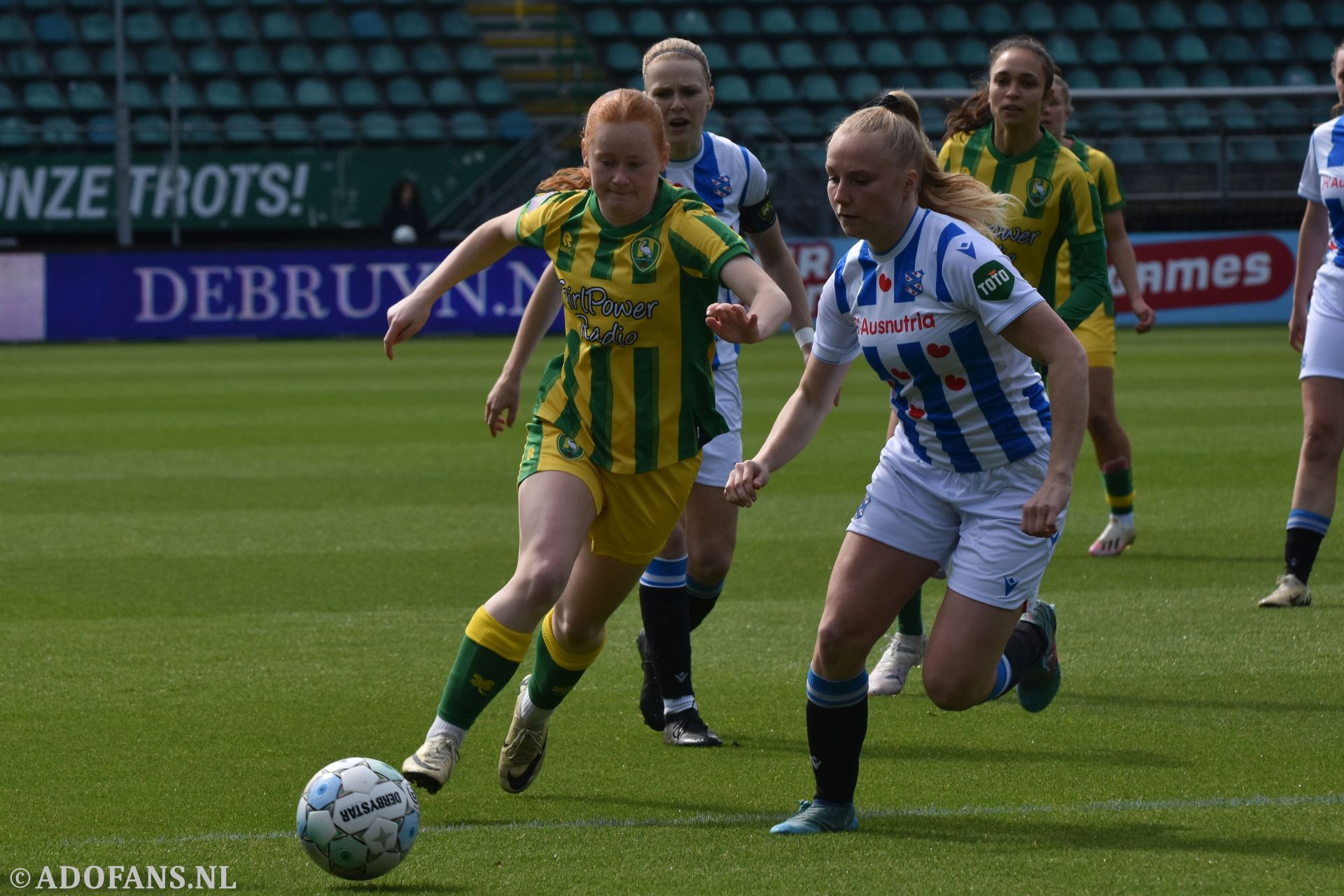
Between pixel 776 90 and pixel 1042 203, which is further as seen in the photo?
pixel 776 90

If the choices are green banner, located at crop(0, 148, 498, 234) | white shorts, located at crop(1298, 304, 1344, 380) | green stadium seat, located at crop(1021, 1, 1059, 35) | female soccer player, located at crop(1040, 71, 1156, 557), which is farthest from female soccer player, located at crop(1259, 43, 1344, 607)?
green stadium seat, located at crop(1021, 1, 1059, 35)

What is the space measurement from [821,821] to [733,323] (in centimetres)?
119

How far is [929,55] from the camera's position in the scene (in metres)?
28.6

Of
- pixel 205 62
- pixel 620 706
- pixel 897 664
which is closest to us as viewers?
pixel 620 706

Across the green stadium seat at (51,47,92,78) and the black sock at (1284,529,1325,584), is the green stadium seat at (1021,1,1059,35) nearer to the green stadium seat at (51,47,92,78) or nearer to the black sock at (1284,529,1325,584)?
the green stadium seat at (51,47,92,78)

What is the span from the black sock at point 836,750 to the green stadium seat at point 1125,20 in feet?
88.1

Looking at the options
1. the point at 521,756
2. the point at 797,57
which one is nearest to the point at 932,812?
the point at 521,756

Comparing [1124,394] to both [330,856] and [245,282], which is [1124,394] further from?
[330,856]

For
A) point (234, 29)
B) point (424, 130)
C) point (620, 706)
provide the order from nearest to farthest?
point (620, 706) → point (424, 130) → point (234, 29)

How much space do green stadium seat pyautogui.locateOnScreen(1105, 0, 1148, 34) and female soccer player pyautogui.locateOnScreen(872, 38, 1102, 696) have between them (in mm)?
24162

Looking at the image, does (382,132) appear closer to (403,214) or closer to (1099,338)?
(403,214)

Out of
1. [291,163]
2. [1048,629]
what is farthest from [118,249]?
[1048,629]

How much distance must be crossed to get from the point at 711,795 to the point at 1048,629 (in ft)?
3.68

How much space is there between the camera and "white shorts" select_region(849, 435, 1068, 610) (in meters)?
4.35
